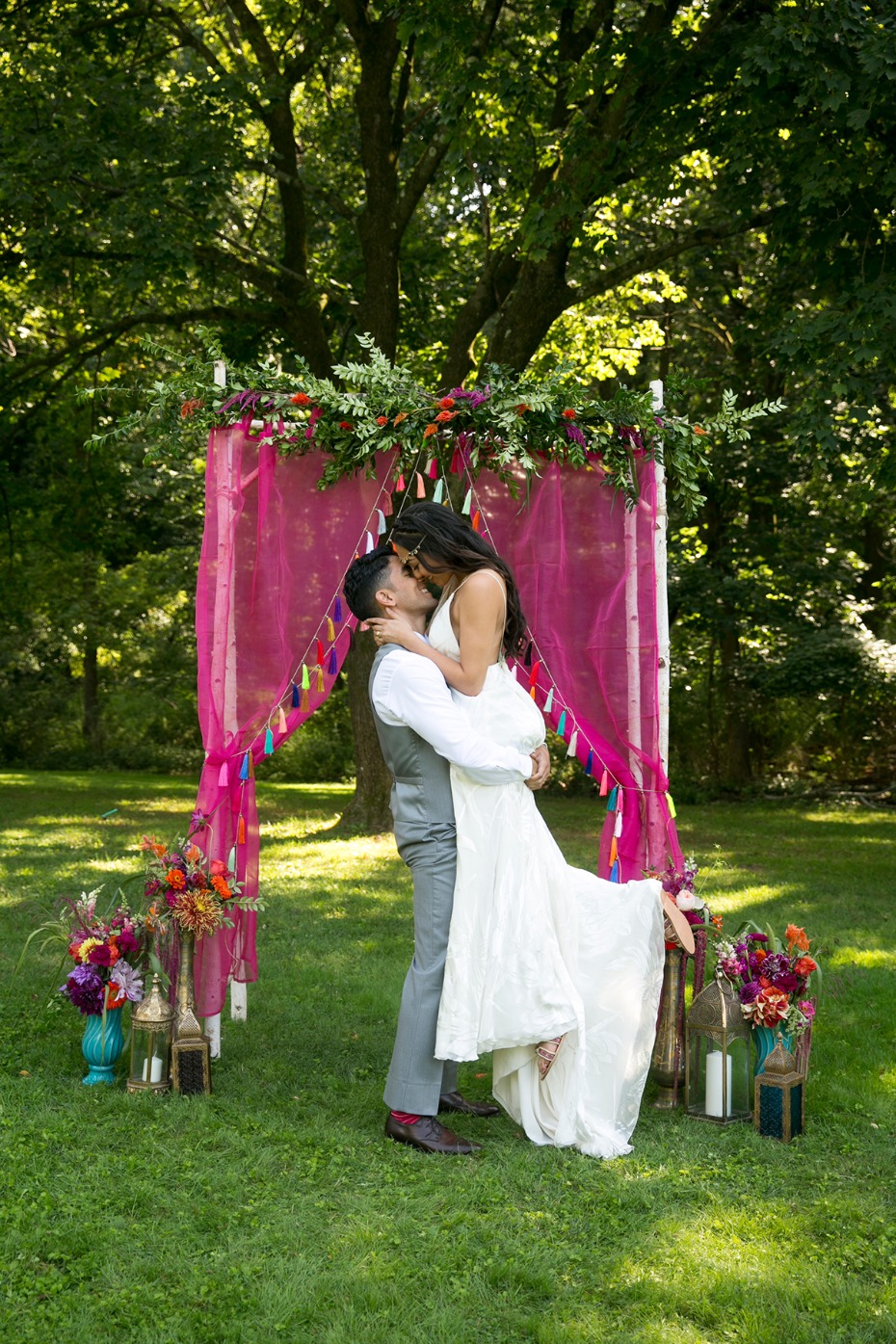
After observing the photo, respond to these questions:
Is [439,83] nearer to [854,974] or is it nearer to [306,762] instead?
[854,974]

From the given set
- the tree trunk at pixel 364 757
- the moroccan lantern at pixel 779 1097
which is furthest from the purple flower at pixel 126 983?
the tree trunk at pixel 364 757

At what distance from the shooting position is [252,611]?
486 cm

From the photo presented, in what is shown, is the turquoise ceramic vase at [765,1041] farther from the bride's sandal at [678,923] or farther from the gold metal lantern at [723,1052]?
the bride's sandal at [678,923]

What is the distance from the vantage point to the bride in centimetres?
395

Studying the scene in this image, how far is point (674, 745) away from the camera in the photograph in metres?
17.8

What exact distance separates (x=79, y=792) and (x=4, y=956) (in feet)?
31.6

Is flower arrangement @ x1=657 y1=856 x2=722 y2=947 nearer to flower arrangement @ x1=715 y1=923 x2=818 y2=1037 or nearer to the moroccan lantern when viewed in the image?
flower arrangement @ x1=715 y1=923 x2=818 y2=1037

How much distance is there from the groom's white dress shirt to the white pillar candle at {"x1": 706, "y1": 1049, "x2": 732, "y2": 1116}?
4.23 feet

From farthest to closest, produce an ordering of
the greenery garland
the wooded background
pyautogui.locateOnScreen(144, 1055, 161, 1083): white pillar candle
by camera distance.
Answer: the wooded background < the greenery garland < pyautogui.locateOnScreen(144, 1055, 161, 1083): white pillar candle

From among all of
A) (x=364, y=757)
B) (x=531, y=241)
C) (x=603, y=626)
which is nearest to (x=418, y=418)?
(x=603, y=626)

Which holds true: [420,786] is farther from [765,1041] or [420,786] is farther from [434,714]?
[765,1041]

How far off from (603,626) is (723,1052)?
5.86 ft

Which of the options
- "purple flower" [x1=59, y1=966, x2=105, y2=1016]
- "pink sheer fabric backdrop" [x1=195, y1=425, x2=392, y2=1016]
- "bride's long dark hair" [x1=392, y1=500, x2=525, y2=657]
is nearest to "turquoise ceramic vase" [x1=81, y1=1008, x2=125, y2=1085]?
"purple flower" [x1=59, y1=966, x2=105, y2=1016]

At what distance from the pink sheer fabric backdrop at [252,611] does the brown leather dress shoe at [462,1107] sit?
987mm
